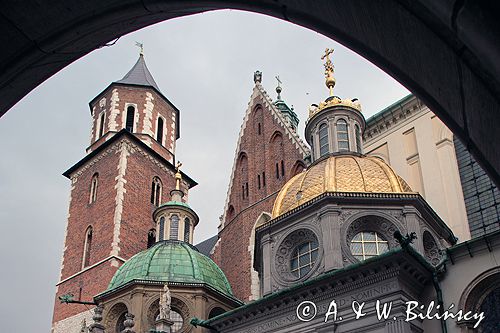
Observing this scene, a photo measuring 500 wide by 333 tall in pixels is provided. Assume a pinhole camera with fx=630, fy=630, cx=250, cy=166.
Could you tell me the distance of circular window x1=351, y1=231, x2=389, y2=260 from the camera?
51.9 feet

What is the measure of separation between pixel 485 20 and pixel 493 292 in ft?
40.8

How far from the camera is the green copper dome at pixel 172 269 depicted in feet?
70.1

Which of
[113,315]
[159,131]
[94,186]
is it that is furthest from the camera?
[159,131]

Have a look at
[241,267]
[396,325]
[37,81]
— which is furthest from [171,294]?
[37,81]

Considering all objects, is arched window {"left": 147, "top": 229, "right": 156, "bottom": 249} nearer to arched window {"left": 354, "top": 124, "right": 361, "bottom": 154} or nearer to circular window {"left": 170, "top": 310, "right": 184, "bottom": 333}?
circular window {"left": 170, "top": 310, "right": 184, "bottom": 333}

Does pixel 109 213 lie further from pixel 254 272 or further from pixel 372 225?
pixel 372 225

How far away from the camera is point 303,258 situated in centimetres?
1652

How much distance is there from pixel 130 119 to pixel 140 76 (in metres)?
3.80

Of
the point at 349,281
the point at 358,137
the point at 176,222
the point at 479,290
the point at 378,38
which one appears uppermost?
the point at 176,222

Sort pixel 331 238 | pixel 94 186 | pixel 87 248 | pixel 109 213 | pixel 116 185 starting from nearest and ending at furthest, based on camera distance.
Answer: pixel 331 238 < pixel 109 213 < pixel 87 248 < pixel 116 185 < pixel 94 186

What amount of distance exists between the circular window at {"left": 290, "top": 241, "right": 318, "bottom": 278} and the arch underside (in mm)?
14087

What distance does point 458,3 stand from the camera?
160 cm

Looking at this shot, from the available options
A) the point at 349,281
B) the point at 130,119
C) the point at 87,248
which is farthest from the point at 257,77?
the point at 349,281

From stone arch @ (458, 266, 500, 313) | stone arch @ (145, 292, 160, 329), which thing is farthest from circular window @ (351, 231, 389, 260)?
stone arch @ (145, 292, 160, 329)
